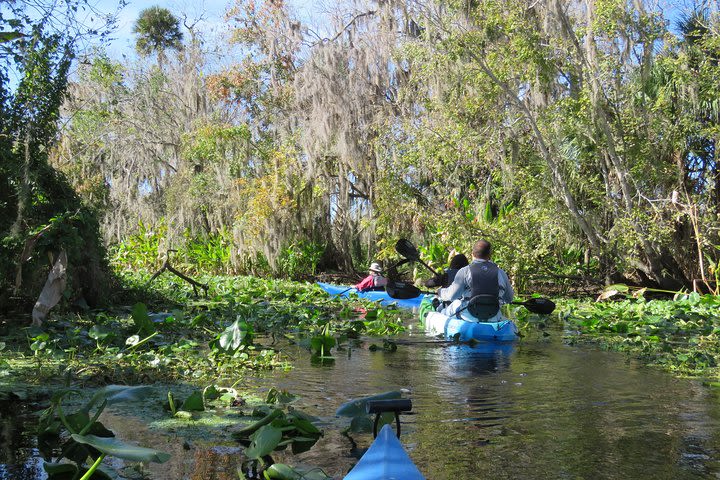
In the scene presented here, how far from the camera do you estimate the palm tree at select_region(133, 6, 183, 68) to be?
30219 mm

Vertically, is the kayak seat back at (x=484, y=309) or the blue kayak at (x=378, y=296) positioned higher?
the blue kayak at (x=378, y=296)

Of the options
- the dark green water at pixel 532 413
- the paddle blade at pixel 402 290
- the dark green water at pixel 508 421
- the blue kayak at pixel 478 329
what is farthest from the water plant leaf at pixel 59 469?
the paddle blade at pixel 402 290

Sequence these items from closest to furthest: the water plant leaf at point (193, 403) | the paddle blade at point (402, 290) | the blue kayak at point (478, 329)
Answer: the water plant leaf at point (193, 403) < the blue kayak at point (478, 329) < the paddle blade at point (402, 290)

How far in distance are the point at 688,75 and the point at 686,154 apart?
1.94 metres

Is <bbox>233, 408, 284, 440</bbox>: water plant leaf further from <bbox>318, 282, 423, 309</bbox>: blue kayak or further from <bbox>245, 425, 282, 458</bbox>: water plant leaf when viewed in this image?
<bbox>318, 282, 423, 309</bbox>: blue kayak

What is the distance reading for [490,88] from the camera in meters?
14.9

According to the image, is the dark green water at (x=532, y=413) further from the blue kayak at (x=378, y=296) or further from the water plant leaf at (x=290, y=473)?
the blue kayak at (x=378, y=296)

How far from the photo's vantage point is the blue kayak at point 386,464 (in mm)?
2709

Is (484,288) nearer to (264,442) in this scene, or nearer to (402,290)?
(402,290)

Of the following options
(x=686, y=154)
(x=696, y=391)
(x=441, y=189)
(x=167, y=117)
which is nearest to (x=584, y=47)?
(x=686, y=154)

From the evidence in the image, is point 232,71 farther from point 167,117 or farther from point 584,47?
point 584,47

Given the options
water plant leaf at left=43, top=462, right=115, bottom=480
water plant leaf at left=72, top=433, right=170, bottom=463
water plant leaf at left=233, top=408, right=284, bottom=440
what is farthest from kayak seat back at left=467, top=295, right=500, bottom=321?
water plant leaf at left=72, top=433, right=170, bottom=463

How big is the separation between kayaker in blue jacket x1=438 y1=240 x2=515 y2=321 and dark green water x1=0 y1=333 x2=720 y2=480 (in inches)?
53.6

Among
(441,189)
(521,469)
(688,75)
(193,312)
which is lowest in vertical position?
(521,469)
